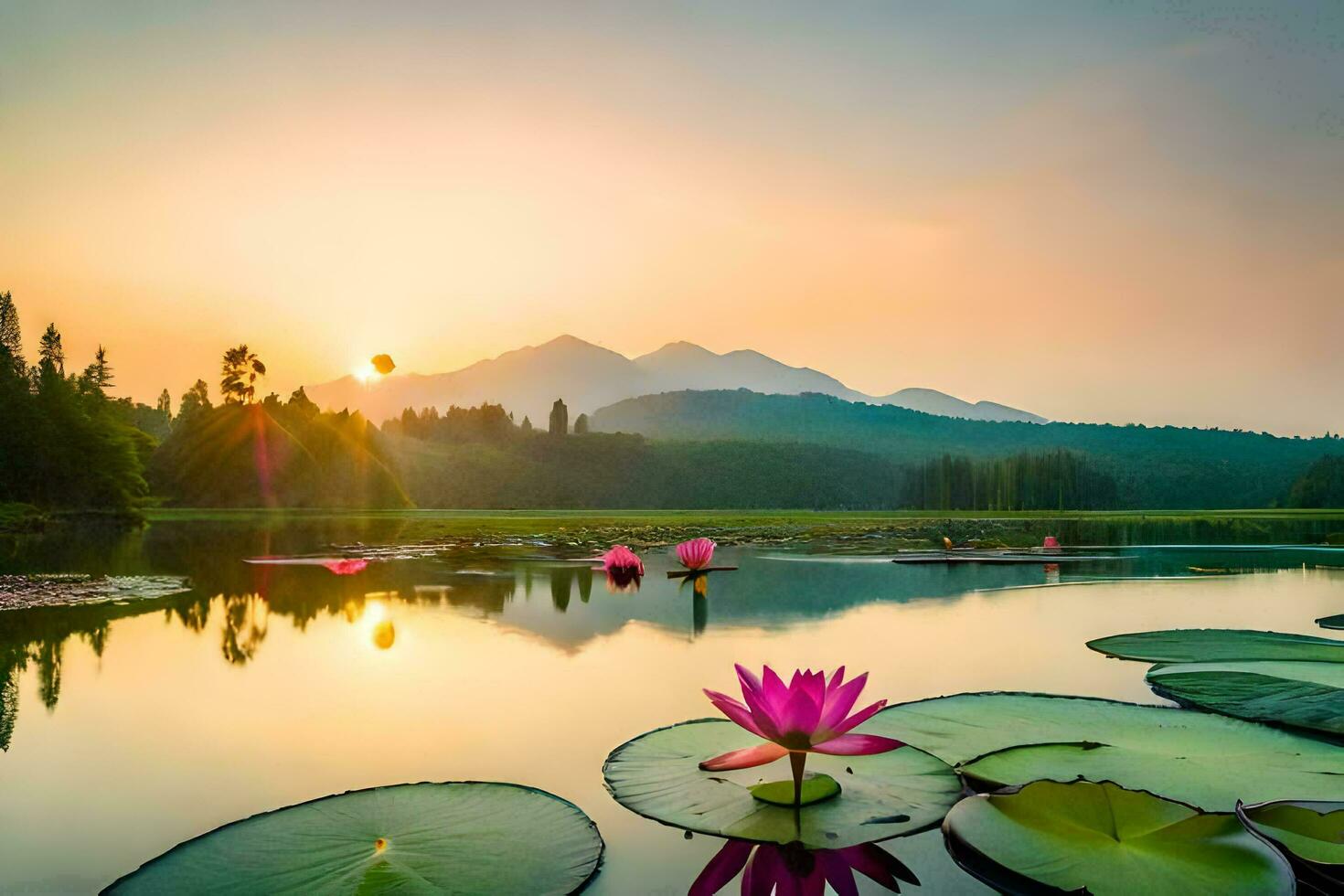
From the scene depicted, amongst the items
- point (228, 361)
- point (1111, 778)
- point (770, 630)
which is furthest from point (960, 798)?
point (228, 361)

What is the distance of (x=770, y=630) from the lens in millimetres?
5902

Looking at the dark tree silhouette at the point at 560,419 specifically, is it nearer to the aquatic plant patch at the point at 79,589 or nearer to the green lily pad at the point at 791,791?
the aquatic plant patch at the point at 79,589

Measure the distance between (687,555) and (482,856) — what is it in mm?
6700

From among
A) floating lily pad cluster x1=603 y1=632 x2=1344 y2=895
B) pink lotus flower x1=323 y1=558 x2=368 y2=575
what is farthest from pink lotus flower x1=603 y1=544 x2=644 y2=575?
floating lily pad cluster x1=603 y1=632 x2=1344 y2=895

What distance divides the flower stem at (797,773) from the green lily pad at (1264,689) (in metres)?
2.01

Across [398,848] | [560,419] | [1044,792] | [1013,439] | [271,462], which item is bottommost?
[398,848]

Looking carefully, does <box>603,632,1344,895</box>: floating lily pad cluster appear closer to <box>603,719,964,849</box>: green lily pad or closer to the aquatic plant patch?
<box>603,719,964,849</box>: green lily pad

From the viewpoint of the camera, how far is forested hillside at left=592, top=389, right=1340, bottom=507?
2260 inches

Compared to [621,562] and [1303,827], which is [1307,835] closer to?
[1303,827]

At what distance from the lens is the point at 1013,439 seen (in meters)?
89.4

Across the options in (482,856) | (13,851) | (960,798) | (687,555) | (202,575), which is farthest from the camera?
(202,575)

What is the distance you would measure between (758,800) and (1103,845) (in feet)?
3.05

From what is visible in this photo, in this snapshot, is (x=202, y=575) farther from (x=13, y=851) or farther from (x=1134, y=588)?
(x=1134, y=588)

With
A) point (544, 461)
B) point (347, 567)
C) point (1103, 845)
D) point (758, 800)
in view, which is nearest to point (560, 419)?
point (544, 461)
